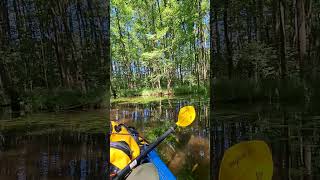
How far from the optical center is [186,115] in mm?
4078

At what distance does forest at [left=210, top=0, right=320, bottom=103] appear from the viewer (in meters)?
2.24

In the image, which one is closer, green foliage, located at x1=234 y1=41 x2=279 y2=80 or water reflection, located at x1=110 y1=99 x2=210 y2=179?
green foliage, located at x1=234 y1=41 x2=279 y2=80

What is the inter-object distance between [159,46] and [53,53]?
2.73 meters

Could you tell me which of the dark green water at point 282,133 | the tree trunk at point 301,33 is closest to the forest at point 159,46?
the dark green water at point 282,133

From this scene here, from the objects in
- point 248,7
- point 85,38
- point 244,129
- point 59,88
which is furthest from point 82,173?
point 248,7

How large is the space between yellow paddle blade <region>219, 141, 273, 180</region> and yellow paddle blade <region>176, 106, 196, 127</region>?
1.85 m

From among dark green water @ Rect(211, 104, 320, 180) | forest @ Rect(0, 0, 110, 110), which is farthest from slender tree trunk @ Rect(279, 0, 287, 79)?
forest @ Rect(0, 0, 110, 110)

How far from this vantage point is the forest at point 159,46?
4031mm

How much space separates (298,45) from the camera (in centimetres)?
226

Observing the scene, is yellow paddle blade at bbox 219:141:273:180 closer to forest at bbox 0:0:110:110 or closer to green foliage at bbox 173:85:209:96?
forest at bbox 0:0:110:110

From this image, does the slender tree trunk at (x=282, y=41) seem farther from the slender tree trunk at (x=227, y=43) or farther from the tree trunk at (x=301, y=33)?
the slender tree trunk at (x=227, y=43)

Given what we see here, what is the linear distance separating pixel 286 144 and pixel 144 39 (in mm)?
2356

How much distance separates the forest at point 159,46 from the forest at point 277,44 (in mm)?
1862

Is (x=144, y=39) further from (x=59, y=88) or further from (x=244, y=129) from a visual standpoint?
(x=59, y=88)
